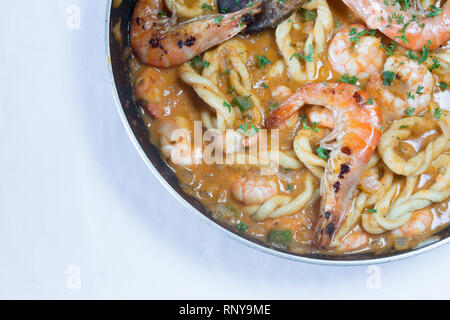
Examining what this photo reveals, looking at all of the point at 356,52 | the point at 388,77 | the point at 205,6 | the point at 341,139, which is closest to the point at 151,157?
the point at 205,6

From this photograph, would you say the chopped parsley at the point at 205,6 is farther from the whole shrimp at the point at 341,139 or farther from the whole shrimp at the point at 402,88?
the whole shrimp at the point at 402,88

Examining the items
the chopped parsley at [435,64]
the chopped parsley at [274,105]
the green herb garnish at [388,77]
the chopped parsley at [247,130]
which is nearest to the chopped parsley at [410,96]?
the green herb garnish at [388,77]

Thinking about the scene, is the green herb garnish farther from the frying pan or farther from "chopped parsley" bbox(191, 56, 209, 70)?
"chopped parsley" bbox(191, 56, 209, 70)

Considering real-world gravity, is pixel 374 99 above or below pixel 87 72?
below

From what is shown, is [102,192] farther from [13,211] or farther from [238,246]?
[238,246]

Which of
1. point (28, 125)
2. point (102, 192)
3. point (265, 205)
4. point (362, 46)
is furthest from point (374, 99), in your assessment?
point (28, 125)

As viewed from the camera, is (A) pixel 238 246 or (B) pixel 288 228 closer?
(B) pixel 288 228
